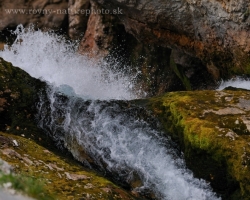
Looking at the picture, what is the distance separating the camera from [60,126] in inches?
303

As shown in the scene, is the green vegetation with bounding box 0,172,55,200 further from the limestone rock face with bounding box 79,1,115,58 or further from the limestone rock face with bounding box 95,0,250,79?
the limestone rock face with bounding box 79,1,115,58

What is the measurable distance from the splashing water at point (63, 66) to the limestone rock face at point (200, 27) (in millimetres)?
2000

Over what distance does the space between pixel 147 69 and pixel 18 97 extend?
6963 mm

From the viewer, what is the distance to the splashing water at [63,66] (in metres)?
12.8

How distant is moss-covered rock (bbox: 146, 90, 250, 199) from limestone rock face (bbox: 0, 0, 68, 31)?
11.3m

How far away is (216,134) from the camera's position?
5770 millimetres

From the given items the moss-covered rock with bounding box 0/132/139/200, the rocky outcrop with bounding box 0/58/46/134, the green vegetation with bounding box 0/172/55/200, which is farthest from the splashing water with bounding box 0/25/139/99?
the green vegetation with bounding box 0/172/55/200

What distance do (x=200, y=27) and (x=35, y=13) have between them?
922cm

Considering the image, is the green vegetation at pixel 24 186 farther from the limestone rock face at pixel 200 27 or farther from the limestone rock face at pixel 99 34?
the limestone rock face at pixel 99 34

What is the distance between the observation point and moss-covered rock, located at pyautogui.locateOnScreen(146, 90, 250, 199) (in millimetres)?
5492

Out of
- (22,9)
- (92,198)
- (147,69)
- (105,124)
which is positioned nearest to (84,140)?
(105,124)

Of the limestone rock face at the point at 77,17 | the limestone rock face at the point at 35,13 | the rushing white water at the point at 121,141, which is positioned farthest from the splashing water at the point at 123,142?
the limestone rock face at the point at 35,13

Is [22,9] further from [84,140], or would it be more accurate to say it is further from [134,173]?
[134,173]

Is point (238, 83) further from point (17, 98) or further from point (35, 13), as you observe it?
point (35, 13)
